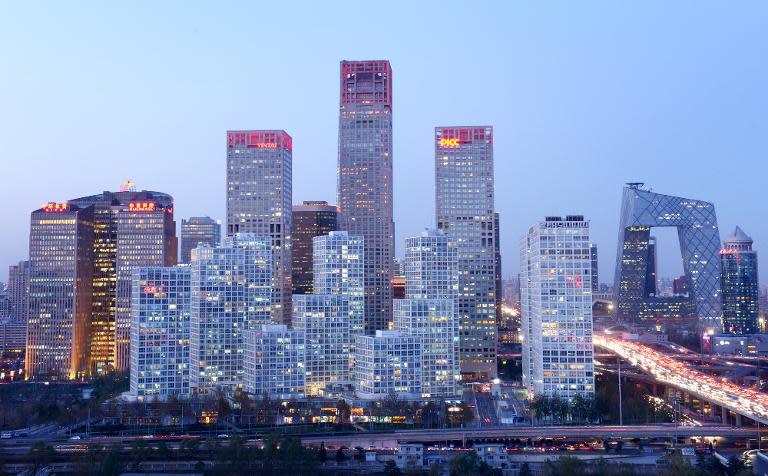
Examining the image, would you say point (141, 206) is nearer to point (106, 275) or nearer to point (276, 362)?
point (106, 275)

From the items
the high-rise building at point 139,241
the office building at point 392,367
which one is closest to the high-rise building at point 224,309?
the office building at point 392,367

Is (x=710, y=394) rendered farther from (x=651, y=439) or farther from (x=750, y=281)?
(x=750, y=281)

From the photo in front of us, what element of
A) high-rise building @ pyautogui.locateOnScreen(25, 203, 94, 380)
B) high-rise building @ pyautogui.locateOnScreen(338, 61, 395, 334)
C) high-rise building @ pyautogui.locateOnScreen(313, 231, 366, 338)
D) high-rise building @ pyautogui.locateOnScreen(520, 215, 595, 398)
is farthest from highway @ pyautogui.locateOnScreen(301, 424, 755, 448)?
high-rise building @ pyautogui.locateOnScreen(25, 203, 94, 380)

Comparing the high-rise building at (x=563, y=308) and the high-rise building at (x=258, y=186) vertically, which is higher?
the high-rise building at (x=258, y=186)

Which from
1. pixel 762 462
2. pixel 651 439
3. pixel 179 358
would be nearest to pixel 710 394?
pixel 651 439

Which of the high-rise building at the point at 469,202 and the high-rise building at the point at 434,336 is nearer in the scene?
the high-rise building at the point at 434,336

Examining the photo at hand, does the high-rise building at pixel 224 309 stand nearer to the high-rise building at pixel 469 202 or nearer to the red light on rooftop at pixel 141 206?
the high-rise building at pixel 469 202
